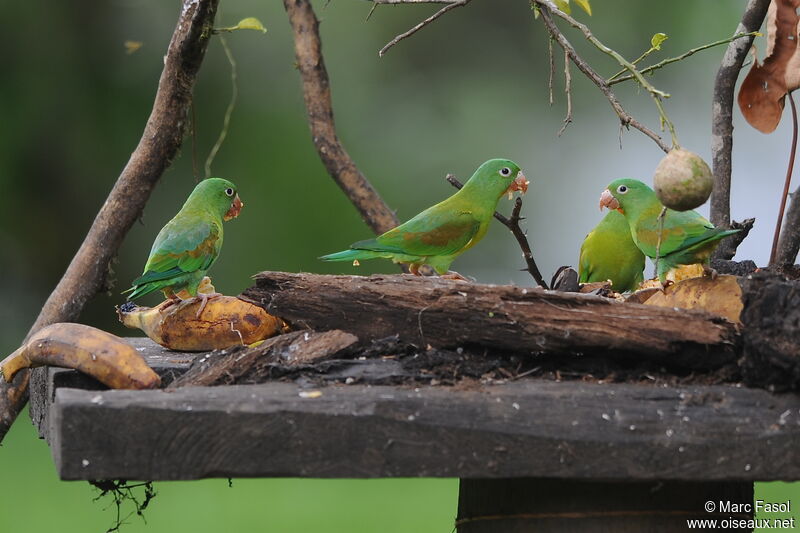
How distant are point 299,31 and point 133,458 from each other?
1.86m

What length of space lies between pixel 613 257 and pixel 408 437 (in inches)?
59.5

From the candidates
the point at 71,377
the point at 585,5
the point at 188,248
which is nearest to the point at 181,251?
the point at 188,248

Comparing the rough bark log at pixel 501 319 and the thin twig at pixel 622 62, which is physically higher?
the thin twig at pixel 622 62

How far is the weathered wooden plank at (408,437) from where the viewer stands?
123cm

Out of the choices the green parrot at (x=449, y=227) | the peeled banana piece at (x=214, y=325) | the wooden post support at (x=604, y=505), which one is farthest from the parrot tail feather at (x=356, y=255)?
the wooden post support at (x=604, y=505)

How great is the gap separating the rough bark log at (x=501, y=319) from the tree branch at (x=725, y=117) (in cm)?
111

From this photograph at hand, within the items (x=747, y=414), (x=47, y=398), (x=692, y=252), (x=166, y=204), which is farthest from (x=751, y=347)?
(x=166, y=204)

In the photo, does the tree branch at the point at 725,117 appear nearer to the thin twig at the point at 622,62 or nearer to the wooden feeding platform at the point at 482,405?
the thin twig at the point at 622,62

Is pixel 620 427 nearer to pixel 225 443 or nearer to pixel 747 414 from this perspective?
pixel 747 414

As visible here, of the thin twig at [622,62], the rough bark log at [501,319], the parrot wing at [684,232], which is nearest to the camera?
the thin twig at [622,62]

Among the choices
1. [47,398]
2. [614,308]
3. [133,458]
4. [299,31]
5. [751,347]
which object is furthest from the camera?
[299,31]

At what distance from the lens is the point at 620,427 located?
1271mm

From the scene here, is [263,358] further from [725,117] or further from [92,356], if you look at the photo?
[725,117]

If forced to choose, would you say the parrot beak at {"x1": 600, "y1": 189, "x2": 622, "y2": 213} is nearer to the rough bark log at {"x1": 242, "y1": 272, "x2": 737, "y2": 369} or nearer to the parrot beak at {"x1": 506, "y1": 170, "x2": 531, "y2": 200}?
the parrot beak at {"x1": 506, "y1": 170, "x2": 531, "y2": 200}
